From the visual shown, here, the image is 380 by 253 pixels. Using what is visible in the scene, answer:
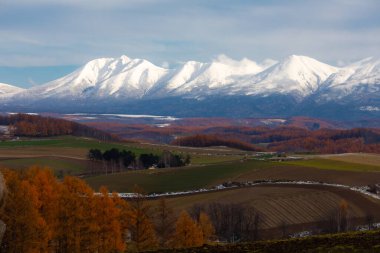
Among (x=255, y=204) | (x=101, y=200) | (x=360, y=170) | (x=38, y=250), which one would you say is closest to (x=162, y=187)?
(x=255, y=204)

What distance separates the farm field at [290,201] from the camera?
282ft

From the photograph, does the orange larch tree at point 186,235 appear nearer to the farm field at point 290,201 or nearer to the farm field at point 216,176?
the farm field at point 290,201

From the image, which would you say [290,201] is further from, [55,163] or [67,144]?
[67,144]

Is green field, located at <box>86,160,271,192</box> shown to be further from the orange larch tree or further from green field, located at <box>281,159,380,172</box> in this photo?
the orange larch tree

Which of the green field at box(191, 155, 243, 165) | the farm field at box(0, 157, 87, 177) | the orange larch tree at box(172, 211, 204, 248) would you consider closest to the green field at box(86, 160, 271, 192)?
the farm field at box(0, 157, 87, 177)

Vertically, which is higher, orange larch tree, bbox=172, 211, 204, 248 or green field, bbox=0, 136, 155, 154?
orange larch tree, bbox=172, 211, 204, 248

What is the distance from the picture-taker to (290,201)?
92375 mm

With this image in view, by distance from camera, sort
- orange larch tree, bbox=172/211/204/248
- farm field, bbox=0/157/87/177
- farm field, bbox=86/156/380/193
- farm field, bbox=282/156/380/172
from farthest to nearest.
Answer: farm field, bbox=0/157/87/177 → farm field, bbox=282/156/380/172 → farm field, bbox=86/156/380/193 → orange larch tree, bbox=172/211/204/248

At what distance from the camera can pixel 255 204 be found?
89.4m

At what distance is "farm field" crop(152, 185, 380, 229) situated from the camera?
8606 cm

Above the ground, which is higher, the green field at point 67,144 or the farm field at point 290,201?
the green field at point 67,144

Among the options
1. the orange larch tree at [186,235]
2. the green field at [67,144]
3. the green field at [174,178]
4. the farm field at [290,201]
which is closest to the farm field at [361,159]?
the green field at [174,178]

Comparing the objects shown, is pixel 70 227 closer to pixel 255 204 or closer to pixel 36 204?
pixel 36 204

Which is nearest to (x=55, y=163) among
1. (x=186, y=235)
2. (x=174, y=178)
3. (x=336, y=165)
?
(x=174, y=178)
